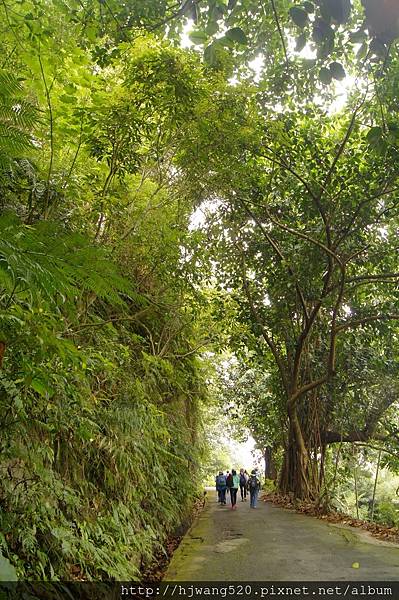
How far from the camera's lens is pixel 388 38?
8.07 ft

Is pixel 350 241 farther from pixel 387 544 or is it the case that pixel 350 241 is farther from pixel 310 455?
pixel 310 455

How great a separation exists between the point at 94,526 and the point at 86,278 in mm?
2569

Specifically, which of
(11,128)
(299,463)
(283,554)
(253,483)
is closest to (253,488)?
(253,483)

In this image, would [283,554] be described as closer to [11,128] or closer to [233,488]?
[11,128]

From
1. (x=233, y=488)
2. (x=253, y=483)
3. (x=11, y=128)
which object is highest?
(x=11, y=128)

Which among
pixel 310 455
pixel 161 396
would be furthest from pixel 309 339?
pixel 161 396

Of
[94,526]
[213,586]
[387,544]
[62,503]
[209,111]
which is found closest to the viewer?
[62,503]

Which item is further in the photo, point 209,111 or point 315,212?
point 315,212

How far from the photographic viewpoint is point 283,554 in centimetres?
645

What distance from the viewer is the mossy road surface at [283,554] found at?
209 inches

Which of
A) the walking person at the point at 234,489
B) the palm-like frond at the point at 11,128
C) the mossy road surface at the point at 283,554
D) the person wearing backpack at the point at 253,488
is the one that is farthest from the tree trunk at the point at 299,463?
the palm-like frond at the point at 11,128

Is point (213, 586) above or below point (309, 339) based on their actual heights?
below

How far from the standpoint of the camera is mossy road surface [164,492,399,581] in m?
5.30

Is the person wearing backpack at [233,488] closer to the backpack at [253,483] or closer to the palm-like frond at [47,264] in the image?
the backpack at [253,483]
